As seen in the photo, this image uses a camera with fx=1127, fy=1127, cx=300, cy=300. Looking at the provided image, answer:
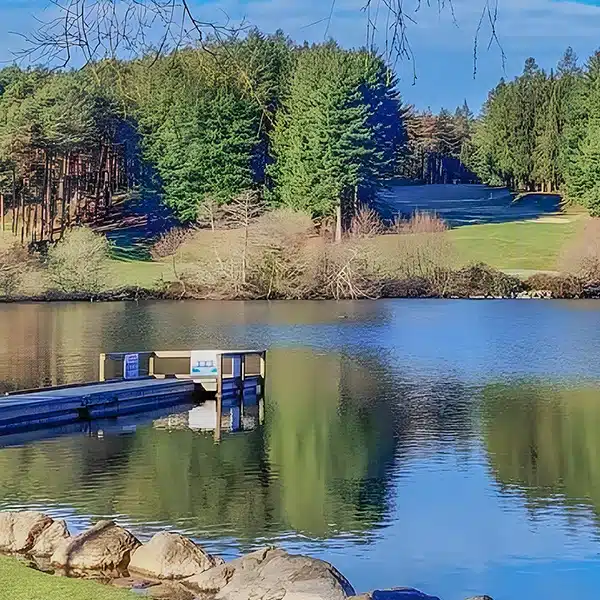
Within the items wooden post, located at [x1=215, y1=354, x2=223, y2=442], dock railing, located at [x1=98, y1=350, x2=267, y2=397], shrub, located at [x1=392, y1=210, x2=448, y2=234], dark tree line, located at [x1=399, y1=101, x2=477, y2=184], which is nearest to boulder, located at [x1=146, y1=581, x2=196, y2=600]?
wooden post, located at [x1=215, y1=354, x2=223, y2=442]

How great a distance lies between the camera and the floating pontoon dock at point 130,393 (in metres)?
20.4

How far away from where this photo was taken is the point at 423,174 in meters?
98.4

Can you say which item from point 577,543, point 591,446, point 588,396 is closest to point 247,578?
point 577,543

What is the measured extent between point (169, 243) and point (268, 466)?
167ft

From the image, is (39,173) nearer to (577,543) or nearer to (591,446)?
(591,446)

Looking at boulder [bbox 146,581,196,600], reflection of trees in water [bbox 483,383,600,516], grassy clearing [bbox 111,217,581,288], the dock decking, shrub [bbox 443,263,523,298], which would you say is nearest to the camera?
boulder [bbox 146,581,196,600]

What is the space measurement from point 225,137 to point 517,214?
24.2m

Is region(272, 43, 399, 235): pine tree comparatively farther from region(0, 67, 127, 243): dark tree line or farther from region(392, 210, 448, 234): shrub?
region(0, 67, 127, 243): dark tree line

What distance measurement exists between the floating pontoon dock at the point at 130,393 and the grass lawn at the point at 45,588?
405 inches

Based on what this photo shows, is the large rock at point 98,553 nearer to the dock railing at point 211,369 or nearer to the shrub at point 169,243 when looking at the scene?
the dock railing at point 211,369

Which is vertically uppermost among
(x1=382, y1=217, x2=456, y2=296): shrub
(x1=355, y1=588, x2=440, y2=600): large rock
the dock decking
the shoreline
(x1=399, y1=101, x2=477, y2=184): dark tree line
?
(x1=399, y1=101, x2=477, y2=184): dark tree line

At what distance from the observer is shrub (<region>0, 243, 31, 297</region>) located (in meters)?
56.0

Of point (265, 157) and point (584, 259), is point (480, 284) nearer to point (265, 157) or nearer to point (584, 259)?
point (584, 259)

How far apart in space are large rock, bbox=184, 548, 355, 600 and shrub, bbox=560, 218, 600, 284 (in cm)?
5146
